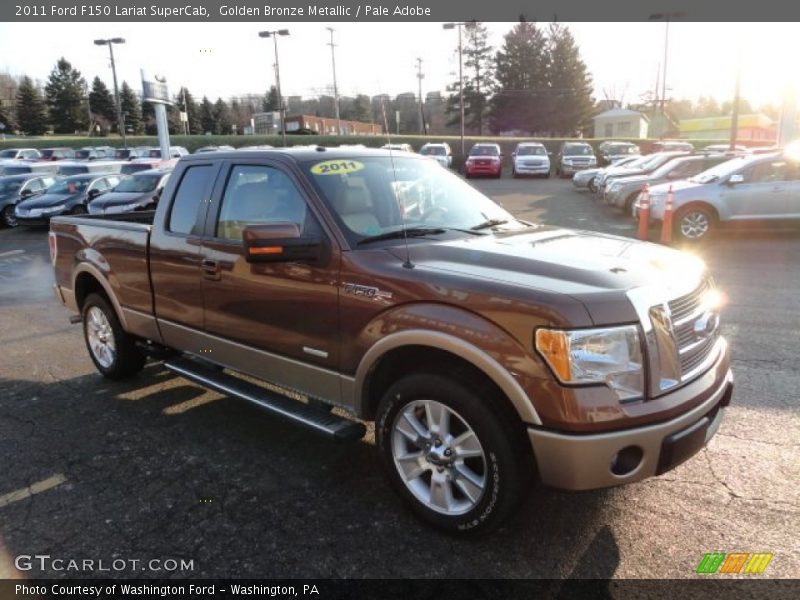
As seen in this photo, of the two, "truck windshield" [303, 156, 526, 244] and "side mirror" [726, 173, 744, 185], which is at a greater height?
"truck windshield" [303, 156, 526, 244]

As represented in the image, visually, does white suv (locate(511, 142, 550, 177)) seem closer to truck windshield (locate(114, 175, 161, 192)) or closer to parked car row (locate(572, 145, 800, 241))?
parked car row (locate(572, 145, 800, 241))

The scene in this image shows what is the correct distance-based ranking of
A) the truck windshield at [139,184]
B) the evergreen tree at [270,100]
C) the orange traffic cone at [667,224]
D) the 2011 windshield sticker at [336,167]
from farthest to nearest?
the evergreen tree at [270,100] < the truck windshield at [139,184] < the orange traffic cone at [667,224] < the 2011 windshield sticker at [336,167]

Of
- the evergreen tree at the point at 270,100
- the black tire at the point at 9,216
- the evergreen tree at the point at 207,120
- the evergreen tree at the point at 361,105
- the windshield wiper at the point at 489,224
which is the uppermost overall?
the evergreen tree at the point at 270,100

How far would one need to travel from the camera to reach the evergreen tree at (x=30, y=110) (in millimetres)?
75812

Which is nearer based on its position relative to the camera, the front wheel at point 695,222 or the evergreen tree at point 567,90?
the front wheel at point 695,222

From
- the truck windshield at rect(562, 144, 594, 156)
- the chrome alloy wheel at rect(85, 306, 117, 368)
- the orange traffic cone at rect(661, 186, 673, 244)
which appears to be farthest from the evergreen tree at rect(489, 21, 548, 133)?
the chrome alloy wheel at rect(85, 306, 117, 368)

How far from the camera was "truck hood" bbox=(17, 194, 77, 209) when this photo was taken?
18.1 m

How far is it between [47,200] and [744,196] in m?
18.3

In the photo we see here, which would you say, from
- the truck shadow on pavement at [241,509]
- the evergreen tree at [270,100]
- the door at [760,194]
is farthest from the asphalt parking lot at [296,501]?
the evergreen tree at [270,100]

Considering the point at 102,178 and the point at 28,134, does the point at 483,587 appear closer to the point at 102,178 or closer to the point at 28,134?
the point at 102,178

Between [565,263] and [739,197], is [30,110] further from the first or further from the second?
[565,263]

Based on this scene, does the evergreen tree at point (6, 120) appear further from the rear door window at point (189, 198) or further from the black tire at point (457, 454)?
the black tire at point (457, 454)

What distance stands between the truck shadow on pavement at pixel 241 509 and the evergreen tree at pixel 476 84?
7573 cm

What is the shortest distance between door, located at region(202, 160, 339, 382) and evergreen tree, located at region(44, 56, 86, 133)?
88369 mm
